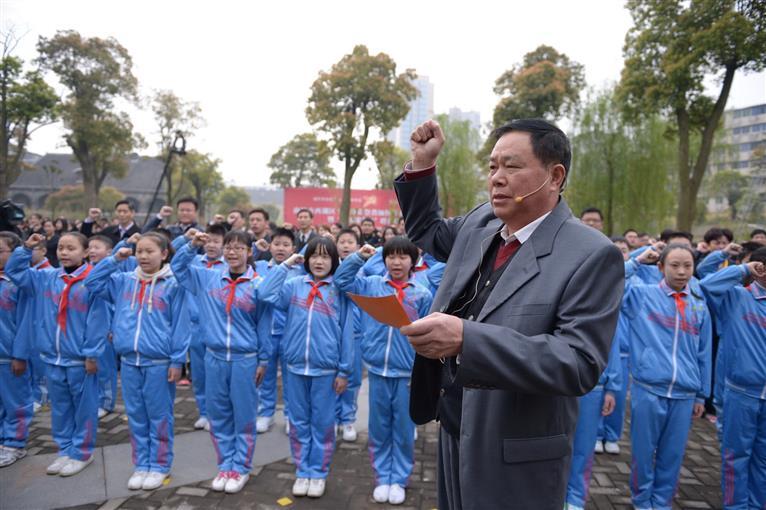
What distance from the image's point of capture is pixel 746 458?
141 inches

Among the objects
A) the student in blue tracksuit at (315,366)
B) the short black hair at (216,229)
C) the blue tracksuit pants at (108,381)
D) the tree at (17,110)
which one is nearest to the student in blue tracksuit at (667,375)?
the student in blue tracksuit at (315,366)

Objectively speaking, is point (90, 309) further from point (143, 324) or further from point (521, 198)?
point (521, 198)

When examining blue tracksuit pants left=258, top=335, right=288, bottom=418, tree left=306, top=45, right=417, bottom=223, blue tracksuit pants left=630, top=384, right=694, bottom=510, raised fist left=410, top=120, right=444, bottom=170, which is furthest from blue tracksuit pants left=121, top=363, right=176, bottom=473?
tree left=306, top=45, right=417, bottom=223

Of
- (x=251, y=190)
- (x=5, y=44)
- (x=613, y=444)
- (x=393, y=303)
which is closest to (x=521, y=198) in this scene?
(x=393, y=303)

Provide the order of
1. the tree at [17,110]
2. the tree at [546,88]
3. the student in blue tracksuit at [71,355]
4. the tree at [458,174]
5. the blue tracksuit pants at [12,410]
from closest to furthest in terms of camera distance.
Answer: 1. the student in blue tracksuit at [71,355]
2. the blue tracksuit pants at [12,410]
3. the tree at [17,110]
4. the tree at [546,88]
5. the tree at [458,174]

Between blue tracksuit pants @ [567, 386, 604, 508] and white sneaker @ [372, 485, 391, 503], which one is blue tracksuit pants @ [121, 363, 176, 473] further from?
blue tracksuit pants @ [567, 386, 604, 508]

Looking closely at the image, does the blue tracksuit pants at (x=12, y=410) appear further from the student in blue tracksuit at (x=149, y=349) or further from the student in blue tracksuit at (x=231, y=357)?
the student in blue tracksuit at (x=231, y=357)

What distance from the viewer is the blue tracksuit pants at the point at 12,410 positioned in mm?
4332

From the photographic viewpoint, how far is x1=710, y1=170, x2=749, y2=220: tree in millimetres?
40734

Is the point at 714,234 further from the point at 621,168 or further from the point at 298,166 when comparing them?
the point at 298,166

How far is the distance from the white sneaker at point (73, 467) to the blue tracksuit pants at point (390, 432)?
2.60m

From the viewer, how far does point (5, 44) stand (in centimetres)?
1122

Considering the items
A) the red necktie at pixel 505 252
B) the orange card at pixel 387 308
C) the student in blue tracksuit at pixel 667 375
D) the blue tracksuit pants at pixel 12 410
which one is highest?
the red necktie at pixel 505 252

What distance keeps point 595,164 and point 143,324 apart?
2127cm
